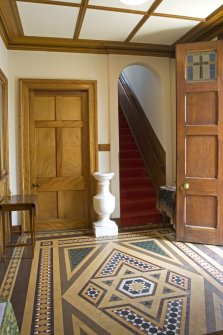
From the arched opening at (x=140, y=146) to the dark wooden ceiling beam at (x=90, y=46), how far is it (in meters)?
0.38

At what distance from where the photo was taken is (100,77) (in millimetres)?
4672

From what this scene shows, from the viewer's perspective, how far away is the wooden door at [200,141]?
369cm

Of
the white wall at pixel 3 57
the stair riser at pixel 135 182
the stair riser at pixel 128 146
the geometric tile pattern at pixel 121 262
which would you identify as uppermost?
the white wall at pixel 3 57

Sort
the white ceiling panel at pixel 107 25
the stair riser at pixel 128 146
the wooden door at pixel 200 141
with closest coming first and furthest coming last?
the white ceiling panel at pixel 107 25, the wooden door at pixel 200 141, the stair riser at pixel 128 146

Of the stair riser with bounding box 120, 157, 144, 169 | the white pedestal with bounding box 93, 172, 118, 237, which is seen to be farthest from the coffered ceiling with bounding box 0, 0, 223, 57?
the stair riser with bounding box 120, 157, 144, 169

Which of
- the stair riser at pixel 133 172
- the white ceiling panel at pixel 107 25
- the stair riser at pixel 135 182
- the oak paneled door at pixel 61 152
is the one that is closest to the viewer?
the white ceiling panel at pixel 107 25

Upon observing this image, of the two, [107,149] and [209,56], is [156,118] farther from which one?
[209,56]

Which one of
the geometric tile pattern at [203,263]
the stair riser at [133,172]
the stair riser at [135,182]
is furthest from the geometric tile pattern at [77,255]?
the stair riser at [133,172]

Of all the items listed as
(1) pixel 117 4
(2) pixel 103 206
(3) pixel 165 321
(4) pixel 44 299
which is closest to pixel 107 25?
(1) pixel 117 4

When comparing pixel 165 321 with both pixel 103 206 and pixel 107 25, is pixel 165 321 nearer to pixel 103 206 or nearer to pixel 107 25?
pixel 103 206

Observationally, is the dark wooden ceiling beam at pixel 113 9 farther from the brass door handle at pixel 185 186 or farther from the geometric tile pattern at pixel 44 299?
the geometric tile pattern at pixel 44 299

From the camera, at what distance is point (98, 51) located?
4.61 metres

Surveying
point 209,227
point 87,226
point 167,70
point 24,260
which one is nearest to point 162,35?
point 167,70

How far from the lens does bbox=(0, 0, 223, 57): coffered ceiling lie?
10.9 ft
